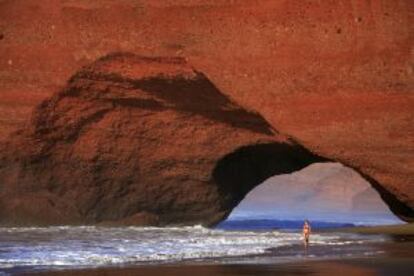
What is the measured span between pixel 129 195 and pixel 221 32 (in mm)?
6455

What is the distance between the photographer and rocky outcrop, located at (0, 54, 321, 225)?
80.6ft

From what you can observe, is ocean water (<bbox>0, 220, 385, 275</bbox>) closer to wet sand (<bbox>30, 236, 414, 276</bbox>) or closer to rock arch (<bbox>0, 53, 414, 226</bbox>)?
wet sand (<bbox>30, 236, 414, 276</bbox>)

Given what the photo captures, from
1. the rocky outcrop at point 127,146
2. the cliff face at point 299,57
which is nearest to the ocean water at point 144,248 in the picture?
the cliff face at point 299,57

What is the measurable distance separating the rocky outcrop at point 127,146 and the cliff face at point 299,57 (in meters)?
0.58

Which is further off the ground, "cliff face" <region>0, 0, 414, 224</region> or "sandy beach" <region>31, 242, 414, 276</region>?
"cliff face" <region>0, 0, 414, 224</region>

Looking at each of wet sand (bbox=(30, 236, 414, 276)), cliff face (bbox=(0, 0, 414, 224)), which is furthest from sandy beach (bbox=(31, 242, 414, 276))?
cliff face (bbox=(0, 0, 414, 224))

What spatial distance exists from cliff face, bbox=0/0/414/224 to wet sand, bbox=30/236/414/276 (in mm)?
7588

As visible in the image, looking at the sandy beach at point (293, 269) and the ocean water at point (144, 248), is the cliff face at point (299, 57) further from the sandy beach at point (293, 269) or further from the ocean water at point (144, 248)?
the sandy beach at point (293, 269)

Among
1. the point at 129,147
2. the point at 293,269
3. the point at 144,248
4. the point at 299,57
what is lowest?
the point at 293,269

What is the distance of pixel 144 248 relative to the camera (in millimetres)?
17750

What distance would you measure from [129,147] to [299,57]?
626cm

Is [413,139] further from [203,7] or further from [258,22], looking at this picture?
[203,7]

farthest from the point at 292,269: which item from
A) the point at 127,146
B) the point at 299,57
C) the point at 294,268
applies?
the point at 127,146

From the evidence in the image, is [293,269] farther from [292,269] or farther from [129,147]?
[129,147]
